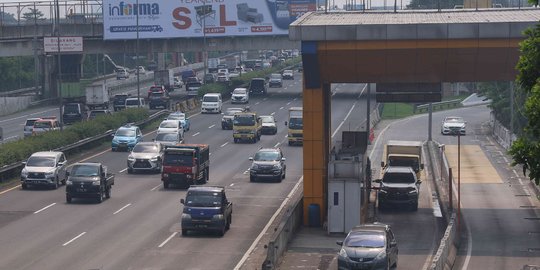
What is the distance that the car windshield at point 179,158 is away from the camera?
56.4 m

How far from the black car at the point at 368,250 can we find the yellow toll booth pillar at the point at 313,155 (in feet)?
29.8

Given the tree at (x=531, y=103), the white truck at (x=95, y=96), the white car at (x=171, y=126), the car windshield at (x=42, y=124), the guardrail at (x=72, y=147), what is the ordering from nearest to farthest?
the tree at (x=531, y=103), the guardrail at (x=72, y=147), the white car at (x=171, y=126), the car windshield at (x=42, y=124), the white truck at (x=95, y=96)

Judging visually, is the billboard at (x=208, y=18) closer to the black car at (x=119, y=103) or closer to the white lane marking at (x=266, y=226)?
the black car at (x=119, y=103)

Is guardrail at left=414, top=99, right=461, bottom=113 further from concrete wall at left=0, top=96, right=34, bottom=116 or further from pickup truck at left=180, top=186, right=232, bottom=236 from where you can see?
pickup truck at left=180, top=186, right=232, bottom=236

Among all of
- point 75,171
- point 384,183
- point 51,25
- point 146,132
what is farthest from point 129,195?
point 51,25

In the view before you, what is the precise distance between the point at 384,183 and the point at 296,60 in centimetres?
14077

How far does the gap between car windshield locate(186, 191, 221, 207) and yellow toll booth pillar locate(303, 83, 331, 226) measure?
3.80 m

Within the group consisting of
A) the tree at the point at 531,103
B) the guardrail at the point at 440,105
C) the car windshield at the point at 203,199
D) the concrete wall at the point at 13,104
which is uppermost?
the tree at the point at 531,103

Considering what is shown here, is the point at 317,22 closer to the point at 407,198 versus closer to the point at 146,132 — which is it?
the point at 407,198

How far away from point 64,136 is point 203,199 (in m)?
28.3

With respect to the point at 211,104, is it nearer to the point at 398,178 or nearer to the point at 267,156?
the point at 267,156

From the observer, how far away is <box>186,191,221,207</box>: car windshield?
43.2 m

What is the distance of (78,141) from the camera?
2844 inches

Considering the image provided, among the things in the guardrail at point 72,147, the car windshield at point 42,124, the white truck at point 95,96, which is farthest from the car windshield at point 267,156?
Result: the white truck at point 95,96
